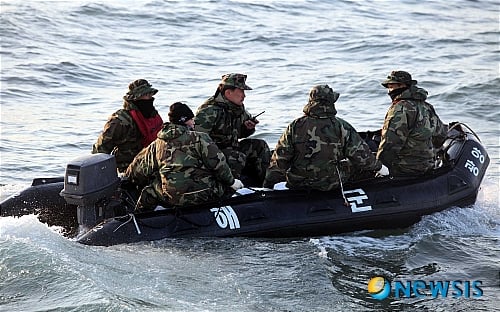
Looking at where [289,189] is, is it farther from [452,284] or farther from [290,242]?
[452,284]

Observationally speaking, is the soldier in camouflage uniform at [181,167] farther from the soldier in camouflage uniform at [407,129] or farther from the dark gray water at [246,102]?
the soldier in camouflage uniform at [407,129]

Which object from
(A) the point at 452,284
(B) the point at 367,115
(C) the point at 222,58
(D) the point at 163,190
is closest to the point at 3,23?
(C) the point at 222,58

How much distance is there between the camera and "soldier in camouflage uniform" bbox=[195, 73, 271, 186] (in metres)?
8.33

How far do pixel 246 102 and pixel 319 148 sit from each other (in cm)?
684

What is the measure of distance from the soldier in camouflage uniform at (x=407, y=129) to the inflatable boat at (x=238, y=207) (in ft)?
0.52

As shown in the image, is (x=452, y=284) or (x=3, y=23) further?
(x=3, y=23)

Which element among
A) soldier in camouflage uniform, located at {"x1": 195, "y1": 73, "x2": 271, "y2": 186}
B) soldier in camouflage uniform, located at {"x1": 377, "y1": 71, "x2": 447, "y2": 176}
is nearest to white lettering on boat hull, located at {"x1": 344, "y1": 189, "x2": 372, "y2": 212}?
soldier in camouflage uniform, located at {"x1": 377, "y1": 71, "x2": 447, "y2": 176}

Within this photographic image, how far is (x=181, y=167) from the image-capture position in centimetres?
757

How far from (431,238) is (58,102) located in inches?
305

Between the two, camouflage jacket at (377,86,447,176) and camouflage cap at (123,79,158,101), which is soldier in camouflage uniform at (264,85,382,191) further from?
camouflage cap at (123,79,158,101)

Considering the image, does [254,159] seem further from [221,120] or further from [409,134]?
[409,134]

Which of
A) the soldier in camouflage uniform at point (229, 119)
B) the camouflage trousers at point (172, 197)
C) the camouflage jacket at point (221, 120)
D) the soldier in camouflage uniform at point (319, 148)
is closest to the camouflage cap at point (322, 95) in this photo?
the soldier in camouflage uniform at point (319, 148)

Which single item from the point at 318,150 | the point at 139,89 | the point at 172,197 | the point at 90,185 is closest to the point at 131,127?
the point at 139,89

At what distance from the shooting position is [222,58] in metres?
18.0
